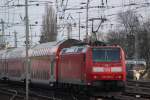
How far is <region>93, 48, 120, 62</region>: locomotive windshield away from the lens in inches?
1011

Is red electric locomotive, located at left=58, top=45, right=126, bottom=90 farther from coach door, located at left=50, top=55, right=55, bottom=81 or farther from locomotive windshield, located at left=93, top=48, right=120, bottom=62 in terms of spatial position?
coach door, located at left=50, top=55, right=55, bottom=81

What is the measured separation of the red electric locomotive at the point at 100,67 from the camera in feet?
82.6

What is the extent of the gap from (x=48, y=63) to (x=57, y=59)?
Answer: 2.18 m

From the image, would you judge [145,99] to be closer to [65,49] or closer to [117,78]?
[117,78]

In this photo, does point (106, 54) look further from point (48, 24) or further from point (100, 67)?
point (48, 24)

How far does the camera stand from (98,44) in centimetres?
2638

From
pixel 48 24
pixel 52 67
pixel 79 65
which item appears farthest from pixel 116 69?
pixel 48 24

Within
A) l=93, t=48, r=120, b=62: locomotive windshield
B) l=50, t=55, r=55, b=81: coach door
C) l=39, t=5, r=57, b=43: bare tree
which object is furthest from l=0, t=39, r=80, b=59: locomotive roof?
l=39, t=5, r=57, b=43: bare tree

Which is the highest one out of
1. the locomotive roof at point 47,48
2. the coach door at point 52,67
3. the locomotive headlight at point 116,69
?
the locomotive roof at point 47,48

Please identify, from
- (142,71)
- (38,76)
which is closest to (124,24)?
(142,71)

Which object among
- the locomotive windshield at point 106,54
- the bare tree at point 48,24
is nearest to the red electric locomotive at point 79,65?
the locomotive windshield at point 106,54

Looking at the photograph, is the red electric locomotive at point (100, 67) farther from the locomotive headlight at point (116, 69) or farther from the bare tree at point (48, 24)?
the bare tree at point (48, 24)

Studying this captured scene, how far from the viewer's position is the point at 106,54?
25.8 m

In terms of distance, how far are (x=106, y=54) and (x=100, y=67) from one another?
817 mm
